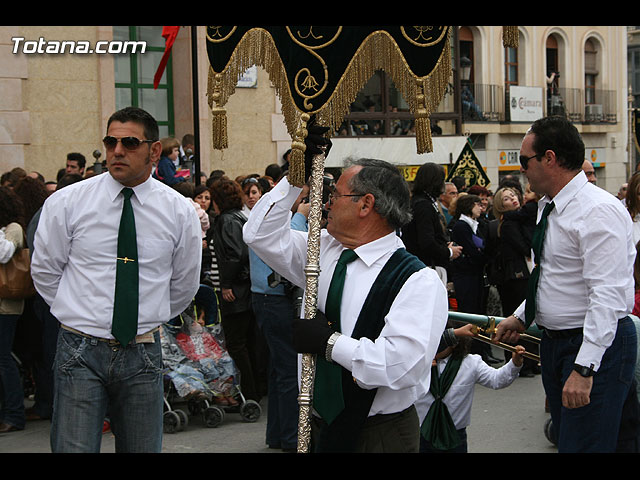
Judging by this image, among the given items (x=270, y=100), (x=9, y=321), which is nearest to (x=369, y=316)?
(x=9, y=321)

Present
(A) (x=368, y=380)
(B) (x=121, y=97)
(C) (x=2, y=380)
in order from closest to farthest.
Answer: (A) (x=368, y=380) < (C) (x=2, y=380) < (B) (x=121, y=97)

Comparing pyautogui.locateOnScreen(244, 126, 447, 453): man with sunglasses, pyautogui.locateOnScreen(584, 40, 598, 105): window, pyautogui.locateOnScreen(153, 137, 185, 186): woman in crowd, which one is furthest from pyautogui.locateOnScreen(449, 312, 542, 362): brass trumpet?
pyautogui.locateOnScreen(584, 40, 598, 105): window

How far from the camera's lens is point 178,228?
14.4 feet

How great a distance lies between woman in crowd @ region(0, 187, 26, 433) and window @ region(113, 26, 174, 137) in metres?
8.57

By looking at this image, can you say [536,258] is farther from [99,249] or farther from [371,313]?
[99,249]

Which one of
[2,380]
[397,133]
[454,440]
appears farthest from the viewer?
[397,133]

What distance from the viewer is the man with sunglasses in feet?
11.0

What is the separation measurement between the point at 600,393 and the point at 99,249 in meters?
2.44

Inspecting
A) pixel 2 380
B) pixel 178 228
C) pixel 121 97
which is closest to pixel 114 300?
pixel 178 228

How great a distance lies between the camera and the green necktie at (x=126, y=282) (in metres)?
4.09

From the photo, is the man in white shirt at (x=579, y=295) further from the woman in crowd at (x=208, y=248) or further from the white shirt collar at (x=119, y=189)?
the woman in crowd at (x=208, y=248)

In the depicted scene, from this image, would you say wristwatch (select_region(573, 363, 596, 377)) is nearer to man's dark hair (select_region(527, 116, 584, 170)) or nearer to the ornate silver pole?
man's dark hair (select_region(527, 116, 584, 170))

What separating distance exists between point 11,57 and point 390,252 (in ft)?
37.8

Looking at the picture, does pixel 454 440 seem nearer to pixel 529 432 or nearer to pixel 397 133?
pixel 529 432
